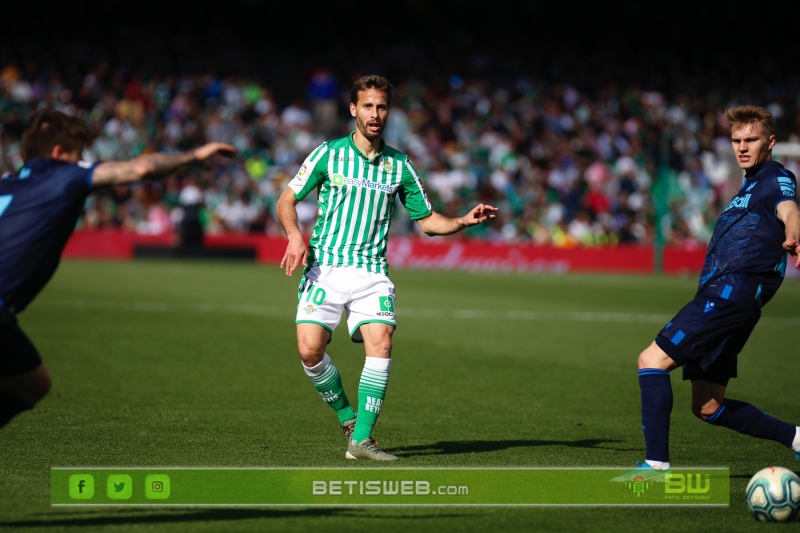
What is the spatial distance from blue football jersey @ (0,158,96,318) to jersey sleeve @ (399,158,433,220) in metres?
2.41

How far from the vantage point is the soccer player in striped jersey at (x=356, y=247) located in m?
6.12

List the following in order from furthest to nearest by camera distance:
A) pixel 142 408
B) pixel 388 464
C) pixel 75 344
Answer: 1. pixel 75 344
2. pixel 142 408
3. pixel 388 464

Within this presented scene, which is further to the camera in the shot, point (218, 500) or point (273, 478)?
point (273, 478)

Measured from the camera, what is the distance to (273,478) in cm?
543

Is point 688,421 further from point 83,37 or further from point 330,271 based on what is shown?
point 83,37

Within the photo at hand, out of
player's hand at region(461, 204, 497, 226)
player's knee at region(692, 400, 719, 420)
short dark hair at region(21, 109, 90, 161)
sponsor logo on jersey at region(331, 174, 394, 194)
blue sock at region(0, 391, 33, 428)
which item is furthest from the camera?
→ sponsor logo on jersey at region(331, 174, 394, 194)

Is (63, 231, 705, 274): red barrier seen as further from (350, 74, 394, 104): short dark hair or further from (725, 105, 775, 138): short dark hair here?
(725, 105, 775, 138): short dark hair

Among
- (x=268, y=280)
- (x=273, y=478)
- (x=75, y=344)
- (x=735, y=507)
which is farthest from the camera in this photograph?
(x=268, y=280)

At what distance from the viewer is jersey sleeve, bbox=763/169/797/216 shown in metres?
5.41

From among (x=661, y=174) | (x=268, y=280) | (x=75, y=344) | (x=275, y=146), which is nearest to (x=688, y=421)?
(x=75, y=344)

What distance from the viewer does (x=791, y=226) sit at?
5164 mm

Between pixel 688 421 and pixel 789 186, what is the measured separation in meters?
3.02

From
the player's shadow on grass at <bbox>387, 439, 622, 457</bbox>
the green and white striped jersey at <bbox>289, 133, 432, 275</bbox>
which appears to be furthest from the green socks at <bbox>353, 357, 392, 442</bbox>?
the green and white striped jersey at <bbox>289, 133, 432, 275</bbox>

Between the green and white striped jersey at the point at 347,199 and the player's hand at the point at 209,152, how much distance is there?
153 centimetres
